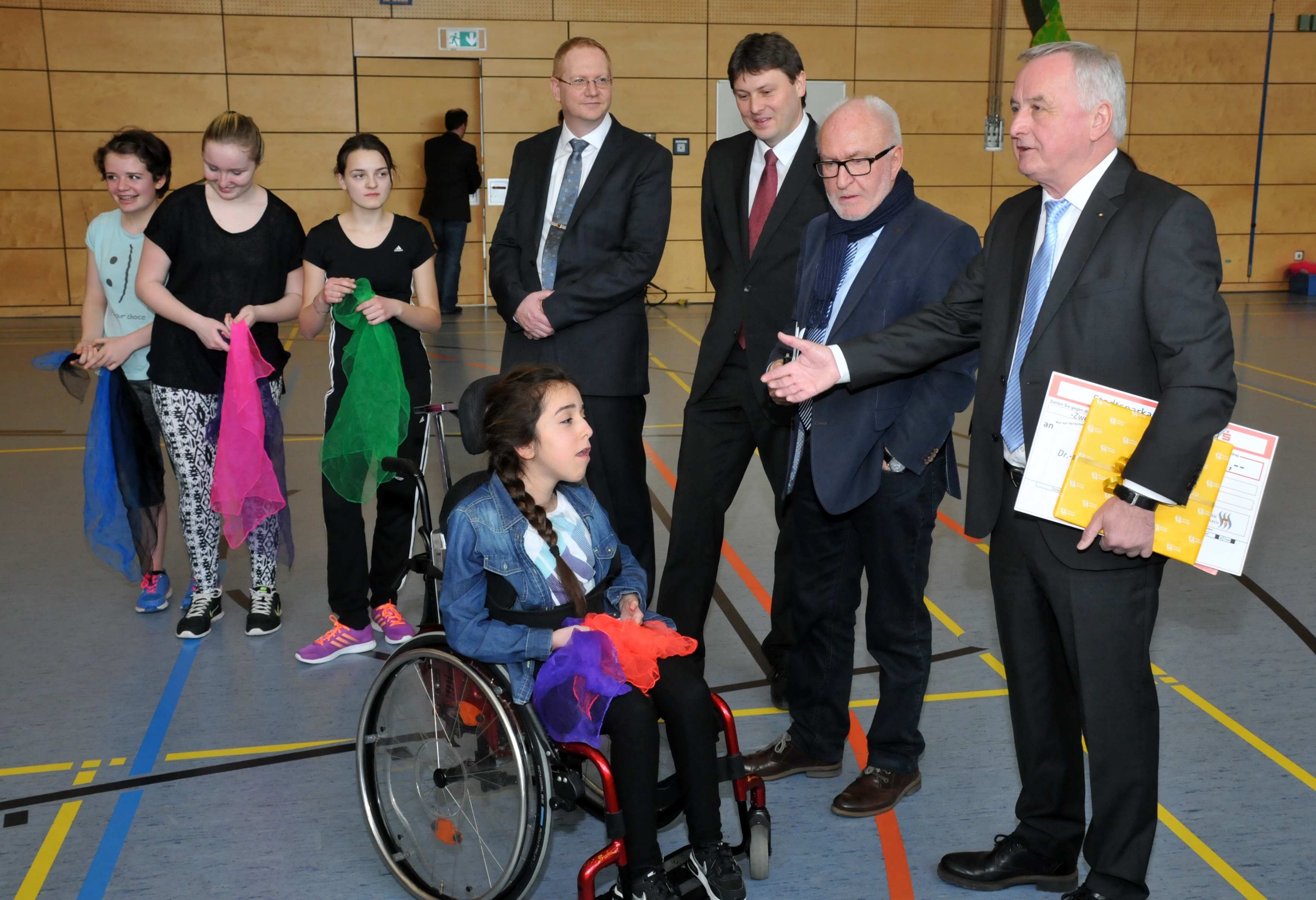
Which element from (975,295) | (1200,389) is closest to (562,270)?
(975,295)

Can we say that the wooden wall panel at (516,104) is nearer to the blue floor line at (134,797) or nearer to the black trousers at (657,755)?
the blue floor line at (134,797)

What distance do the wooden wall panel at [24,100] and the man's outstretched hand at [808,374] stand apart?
10927 mm

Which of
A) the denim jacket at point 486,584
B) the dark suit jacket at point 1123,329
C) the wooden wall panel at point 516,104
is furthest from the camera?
the wooden wall panel at point 516,104

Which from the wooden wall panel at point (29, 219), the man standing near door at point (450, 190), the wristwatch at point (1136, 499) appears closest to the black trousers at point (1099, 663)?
the wristwatch at point (1136, 499)

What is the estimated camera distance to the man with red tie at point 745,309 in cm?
284

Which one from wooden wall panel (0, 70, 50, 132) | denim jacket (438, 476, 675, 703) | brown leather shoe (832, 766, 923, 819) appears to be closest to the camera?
denim jacket (438, 476, 675, 703)

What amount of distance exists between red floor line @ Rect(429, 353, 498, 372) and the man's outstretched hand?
5699 millimetres

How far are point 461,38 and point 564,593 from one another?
33.2ft

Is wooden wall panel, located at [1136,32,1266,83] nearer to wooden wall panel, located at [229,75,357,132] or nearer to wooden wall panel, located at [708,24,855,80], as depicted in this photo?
wooden wall panel, located at [708,24,855,80]

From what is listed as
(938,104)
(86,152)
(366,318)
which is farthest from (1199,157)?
(86,152)

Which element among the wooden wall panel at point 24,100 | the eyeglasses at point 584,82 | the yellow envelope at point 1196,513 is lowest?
the yellow envelope at point 1196,513

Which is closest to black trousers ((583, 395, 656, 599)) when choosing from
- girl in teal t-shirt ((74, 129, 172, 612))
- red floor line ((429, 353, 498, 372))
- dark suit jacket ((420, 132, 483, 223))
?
girl in teal t-shirt ((74, 129, 172, 612))

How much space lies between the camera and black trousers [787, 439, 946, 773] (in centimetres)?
248

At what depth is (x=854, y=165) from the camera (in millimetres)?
2354
